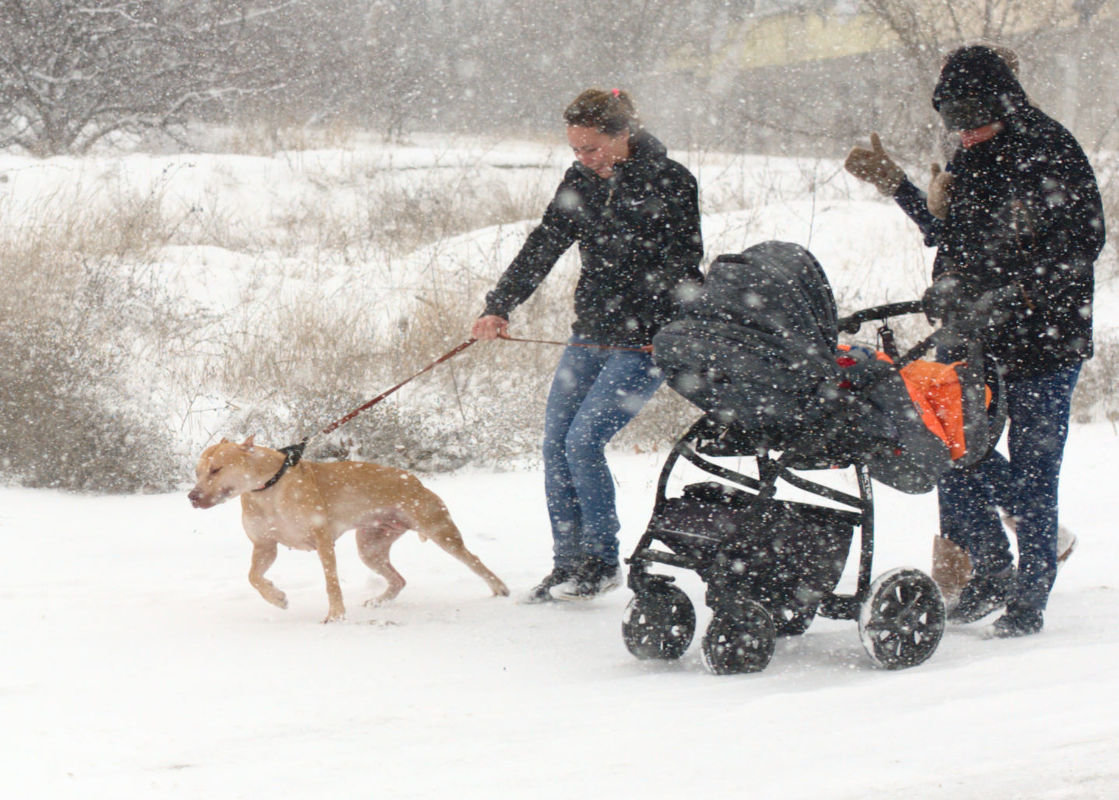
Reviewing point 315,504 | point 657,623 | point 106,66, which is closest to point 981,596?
point 657,623

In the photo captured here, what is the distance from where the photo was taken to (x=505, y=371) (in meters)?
8.41

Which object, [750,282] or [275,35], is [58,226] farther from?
[275,35]

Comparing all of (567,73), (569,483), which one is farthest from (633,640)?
(567,73)

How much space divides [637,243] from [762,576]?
58.4 inches

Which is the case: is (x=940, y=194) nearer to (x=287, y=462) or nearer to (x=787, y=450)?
(x=787, y=450)

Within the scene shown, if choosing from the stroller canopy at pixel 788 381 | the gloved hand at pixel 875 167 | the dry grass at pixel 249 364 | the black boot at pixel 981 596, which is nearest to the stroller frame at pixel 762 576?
the stroller canopy at pixel 788 381

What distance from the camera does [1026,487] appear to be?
4023 millimetres

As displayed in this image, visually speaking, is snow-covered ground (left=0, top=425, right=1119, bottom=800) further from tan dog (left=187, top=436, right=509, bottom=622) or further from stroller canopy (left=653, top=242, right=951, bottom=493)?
stroller canopy (left=653, top=242, right=951, bottom=493)

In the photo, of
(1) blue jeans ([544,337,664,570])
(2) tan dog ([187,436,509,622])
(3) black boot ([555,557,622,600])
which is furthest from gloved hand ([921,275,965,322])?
(2) tan dog ([187,436,509,622])

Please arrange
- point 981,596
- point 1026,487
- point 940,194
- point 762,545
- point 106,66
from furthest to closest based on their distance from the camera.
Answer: point 106,66, point 981,596, point 940,194, point 1026,487, point 762,545

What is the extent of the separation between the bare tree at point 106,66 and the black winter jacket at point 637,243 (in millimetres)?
12853

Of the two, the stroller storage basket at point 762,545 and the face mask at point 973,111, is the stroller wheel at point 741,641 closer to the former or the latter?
the stroller storage basket at point 762,545

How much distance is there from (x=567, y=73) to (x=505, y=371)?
1646 centimetres

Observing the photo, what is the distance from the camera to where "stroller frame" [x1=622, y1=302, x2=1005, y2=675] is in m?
3.64
